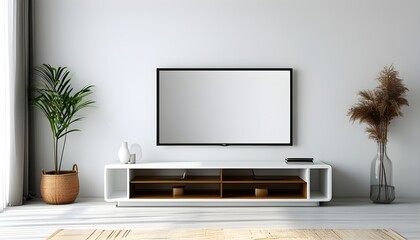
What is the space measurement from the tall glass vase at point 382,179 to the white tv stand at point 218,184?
481mm

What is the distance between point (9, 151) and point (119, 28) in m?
1.59

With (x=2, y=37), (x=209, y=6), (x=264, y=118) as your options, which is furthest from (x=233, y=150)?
(x=2, y=37)

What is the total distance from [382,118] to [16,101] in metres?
3.46

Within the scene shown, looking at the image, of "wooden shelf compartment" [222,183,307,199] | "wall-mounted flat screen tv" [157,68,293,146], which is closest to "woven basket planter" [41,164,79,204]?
"wall-mounted flat screen tv" [157,68,293,146]

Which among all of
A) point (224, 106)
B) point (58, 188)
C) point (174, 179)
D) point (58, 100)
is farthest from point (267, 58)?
point (58, 188)

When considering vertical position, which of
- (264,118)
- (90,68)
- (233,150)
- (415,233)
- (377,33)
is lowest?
(415,233)

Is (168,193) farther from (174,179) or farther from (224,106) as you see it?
(224,106)

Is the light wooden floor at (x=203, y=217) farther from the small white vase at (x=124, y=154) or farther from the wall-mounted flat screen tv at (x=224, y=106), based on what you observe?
the wall-mounted flat screen tv at (x=224, y=106)

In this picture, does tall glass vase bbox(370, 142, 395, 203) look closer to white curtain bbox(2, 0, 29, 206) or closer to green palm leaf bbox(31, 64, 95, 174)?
green palm leaf bbox(31, 64, 95, 174)

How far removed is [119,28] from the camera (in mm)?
5070

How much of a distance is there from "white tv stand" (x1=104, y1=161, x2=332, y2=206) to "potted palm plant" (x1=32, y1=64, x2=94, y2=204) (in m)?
0.43

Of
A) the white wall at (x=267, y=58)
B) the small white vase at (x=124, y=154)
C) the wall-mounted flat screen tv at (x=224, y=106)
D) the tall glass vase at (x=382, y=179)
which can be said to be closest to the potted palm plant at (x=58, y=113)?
the white wall at (x=267, y=58)

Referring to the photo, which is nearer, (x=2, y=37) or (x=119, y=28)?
(x=2, y=37)

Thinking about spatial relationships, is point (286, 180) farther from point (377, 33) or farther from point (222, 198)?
point (377, 33)
